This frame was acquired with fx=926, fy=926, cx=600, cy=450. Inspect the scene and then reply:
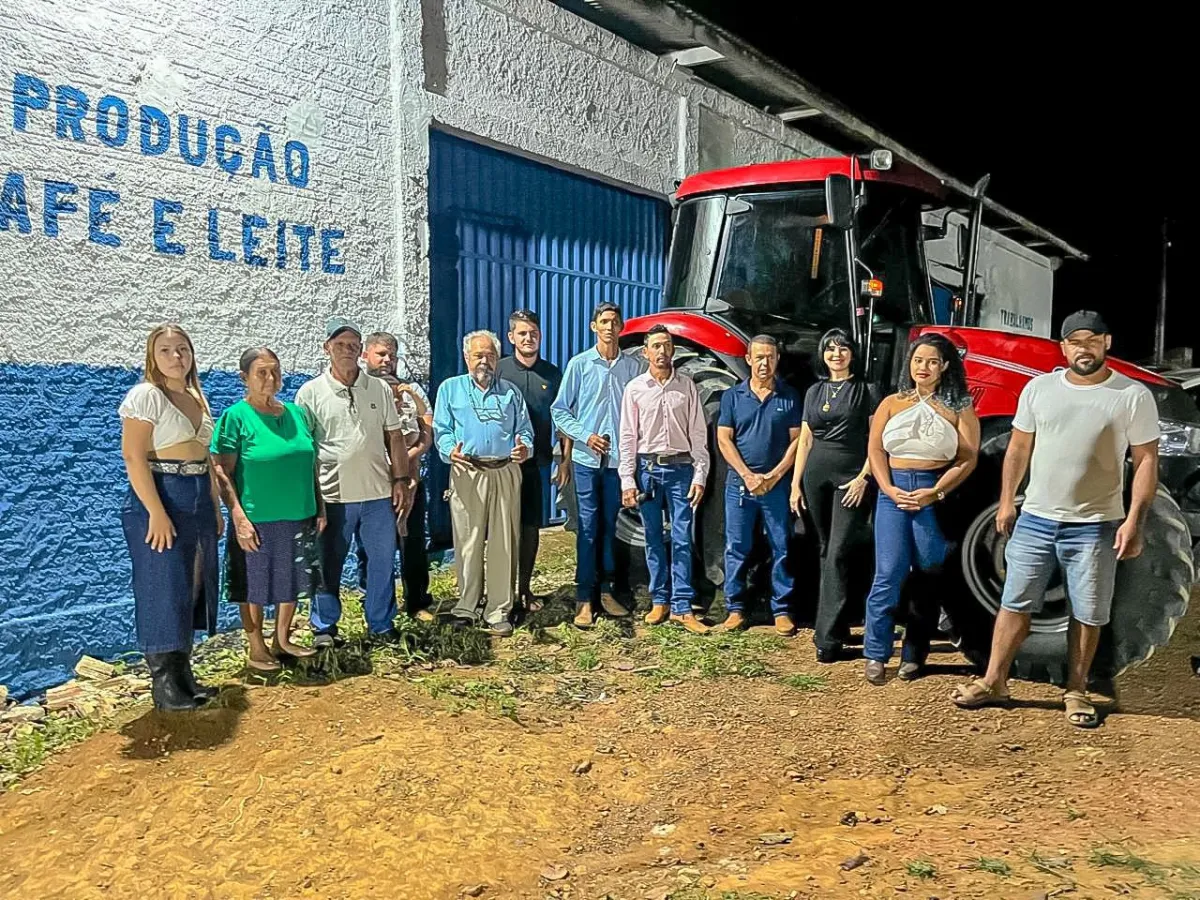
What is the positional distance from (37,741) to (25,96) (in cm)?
281

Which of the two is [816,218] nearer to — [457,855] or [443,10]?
[443,10]

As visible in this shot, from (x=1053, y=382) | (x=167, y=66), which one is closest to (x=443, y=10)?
(x=167, y=66)

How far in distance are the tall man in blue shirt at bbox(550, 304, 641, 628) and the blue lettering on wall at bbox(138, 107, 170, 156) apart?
2.35 meters

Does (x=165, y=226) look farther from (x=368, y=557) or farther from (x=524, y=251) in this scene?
(x=524, y=251)

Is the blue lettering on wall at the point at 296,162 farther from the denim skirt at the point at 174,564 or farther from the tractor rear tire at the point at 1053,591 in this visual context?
the tractor rear tire at the point at 1053,591

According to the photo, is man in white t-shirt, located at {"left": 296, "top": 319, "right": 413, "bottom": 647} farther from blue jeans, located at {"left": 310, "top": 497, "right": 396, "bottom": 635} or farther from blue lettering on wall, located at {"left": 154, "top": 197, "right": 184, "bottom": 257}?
blue lettering on wall, located at {"left": 154, "top": 197, "right": 184, "bottom": 257}

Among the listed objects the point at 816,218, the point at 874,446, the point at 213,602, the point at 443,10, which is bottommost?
the point at 213,602

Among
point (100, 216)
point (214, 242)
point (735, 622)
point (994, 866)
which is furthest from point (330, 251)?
point (994, 866)

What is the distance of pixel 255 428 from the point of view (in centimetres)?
418

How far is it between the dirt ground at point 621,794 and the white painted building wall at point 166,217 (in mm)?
1077

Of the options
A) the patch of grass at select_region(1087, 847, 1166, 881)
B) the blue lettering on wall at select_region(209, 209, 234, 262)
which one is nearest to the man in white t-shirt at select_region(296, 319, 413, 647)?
the blue lettering on wall at select_region(209, 209, 234, 262)

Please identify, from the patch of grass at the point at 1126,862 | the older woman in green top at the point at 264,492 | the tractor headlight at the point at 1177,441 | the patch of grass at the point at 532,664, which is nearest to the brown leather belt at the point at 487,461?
the older woman in green top at the point at 264,492

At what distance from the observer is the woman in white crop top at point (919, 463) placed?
414 cm

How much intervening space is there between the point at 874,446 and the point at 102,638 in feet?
12.6
